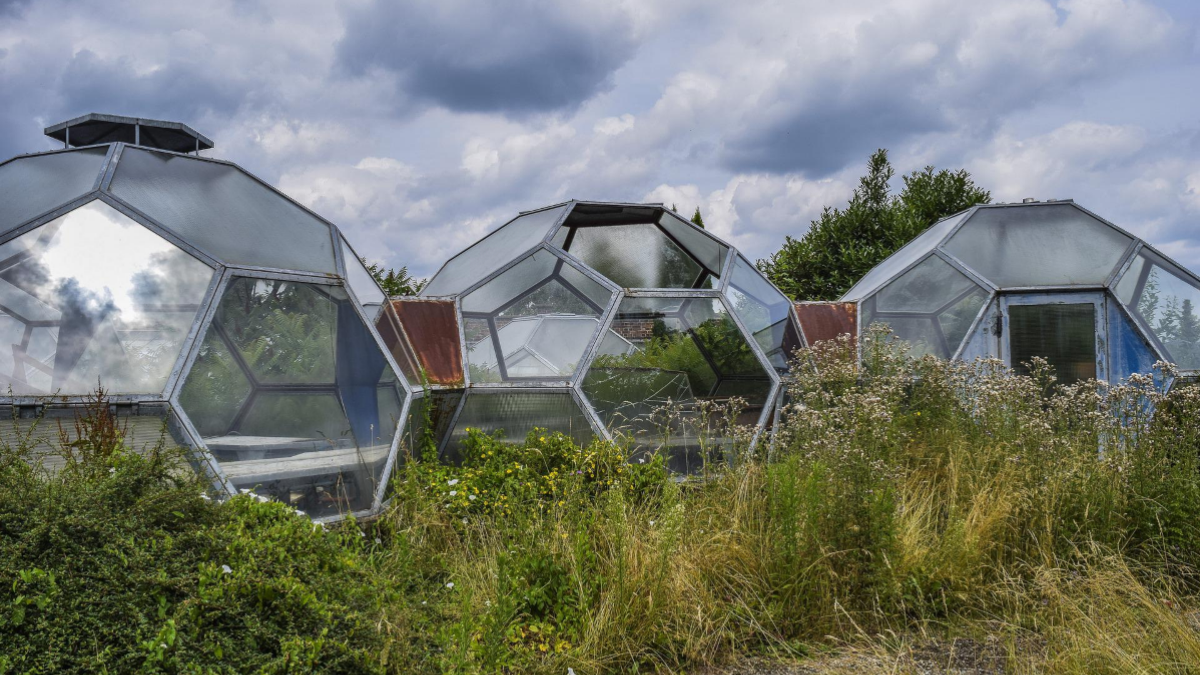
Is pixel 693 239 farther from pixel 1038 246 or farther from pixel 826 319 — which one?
pixel 1038 246

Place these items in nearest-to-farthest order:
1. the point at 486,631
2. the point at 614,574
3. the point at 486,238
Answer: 1. the point at 486,631
2. the point at 614,574
3. the point at 486,238

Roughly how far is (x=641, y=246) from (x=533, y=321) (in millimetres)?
1505

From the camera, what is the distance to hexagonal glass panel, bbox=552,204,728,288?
798cm

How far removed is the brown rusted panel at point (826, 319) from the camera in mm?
8977

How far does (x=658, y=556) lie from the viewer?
180 inches

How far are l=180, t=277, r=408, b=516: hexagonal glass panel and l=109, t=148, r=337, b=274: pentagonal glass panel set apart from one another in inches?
12.1

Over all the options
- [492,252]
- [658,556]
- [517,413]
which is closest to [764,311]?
[492,252]

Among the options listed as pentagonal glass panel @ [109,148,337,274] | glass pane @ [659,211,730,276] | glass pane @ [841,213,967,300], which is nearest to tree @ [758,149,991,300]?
glass pane @ [841,213,967,300]

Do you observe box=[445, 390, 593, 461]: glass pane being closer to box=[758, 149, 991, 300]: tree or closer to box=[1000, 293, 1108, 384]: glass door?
box=[1000, 293, 1108, 384]: glass door

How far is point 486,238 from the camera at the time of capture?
9344 mm

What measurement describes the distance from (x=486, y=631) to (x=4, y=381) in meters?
3.48

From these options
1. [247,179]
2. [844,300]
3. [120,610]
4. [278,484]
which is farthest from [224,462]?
[844,300]

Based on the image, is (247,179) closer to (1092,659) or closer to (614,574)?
(614,574)

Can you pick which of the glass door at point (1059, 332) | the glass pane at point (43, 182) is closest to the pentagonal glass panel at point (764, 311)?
the glass door at point (1059, 332)
